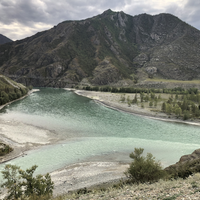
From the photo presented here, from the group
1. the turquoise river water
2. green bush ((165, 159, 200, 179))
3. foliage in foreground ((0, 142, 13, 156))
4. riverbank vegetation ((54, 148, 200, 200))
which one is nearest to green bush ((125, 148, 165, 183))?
riverbank vegetation ((54, 148, 200, 200))

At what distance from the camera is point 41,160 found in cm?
3178

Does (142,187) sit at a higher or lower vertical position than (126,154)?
higher

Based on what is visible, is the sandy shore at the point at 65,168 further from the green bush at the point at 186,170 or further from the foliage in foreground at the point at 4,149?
the green bush at the point at 186,170

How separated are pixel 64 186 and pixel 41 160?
35.7ft

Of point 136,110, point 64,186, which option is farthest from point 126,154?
point 136,110

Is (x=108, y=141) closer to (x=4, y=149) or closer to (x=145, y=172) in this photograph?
(x=145, y=172)

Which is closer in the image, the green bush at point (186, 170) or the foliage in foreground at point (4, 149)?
the green bush at point (186, 170)

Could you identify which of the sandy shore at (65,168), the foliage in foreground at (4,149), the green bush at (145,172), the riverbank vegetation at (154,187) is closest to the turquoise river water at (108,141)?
the sandy shore at (65,168)

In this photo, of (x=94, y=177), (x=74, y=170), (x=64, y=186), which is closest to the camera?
(x=64, y=186)

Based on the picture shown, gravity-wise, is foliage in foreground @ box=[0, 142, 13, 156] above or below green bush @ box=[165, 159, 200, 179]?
below

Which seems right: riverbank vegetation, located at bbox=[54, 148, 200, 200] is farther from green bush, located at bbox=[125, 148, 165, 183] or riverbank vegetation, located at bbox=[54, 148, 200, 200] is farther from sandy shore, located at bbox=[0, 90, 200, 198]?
sandy shore, located at bbox=[0, 90, 200, 198]

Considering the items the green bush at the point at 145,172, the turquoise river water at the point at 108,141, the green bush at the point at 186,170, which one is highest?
the green bush at the point at 186,170

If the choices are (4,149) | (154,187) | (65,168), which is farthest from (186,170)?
(4,149)

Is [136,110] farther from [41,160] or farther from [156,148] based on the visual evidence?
[41,160]
